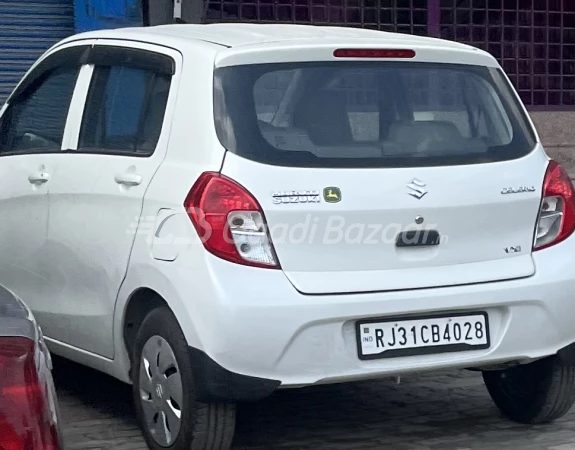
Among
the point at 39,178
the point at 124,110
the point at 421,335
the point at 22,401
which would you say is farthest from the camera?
the point at 39,178

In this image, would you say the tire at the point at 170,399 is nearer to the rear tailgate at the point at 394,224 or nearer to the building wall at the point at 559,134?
the rear tailgate at the point at 394,224

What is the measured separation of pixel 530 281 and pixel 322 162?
0.97m

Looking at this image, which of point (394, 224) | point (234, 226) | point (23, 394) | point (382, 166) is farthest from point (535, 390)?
point (23, 394)

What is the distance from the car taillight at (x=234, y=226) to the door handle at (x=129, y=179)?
0.54 metres

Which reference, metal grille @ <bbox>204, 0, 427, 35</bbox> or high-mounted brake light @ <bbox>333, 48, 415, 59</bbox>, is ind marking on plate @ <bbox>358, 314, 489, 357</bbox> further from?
metal grille @ <bbox>204, 0, 427, 35</bbox>

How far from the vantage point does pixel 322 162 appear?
15.0 ft

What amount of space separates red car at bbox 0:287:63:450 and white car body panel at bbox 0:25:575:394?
1313mm

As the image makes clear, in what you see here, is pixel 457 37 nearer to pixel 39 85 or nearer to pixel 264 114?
pixel 39 85

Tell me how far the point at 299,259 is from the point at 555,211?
46.2 inches

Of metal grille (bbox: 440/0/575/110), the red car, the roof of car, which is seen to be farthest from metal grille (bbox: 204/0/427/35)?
the red car

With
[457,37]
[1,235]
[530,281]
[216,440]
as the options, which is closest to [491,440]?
[530,281]

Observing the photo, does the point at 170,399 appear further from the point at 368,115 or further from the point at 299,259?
the point at 368,115

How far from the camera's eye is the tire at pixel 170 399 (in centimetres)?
454

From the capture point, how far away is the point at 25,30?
11320 mm
